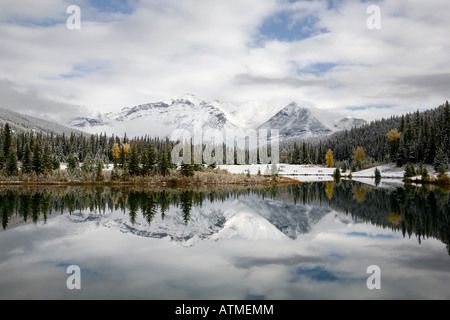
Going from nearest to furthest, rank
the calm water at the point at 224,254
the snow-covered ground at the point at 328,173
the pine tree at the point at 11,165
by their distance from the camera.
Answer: the calm water at the point at 224,254
the pine tree at the point at 11,165
the snow-covered ground at the point at 328,173

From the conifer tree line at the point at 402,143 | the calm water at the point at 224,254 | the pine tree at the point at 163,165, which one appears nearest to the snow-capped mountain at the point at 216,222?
the calm water at the point at 224,254

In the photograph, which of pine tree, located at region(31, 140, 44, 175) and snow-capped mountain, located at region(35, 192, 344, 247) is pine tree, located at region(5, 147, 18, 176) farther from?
snow-capped mountain, located at region(35, 192, 344, 247)

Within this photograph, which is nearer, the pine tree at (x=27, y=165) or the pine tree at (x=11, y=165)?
the pine tree at (x=11, y=165)

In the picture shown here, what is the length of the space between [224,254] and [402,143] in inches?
4461

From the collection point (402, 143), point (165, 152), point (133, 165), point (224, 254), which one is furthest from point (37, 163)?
point (402, 143)

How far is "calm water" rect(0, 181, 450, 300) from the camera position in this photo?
15102 millimetres

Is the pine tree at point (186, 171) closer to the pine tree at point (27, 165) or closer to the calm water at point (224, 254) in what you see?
the pine tree at point (27, 165)

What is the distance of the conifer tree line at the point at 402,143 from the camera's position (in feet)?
355

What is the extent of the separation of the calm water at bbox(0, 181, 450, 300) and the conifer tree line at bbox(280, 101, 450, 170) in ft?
228

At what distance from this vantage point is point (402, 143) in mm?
118000

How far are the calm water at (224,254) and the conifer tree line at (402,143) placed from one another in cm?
6938

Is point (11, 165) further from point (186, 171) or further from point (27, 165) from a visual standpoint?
point (186, 171)

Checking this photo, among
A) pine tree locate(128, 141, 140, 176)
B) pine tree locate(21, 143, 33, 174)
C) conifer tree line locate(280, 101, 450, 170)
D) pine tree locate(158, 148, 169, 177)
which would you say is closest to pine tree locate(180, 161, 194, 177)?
pine tree locate(158, 148, 169, 177)

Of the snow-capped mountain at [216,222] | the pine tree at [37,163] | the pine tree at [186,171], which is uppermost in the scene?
the pine tree at [37,163]
